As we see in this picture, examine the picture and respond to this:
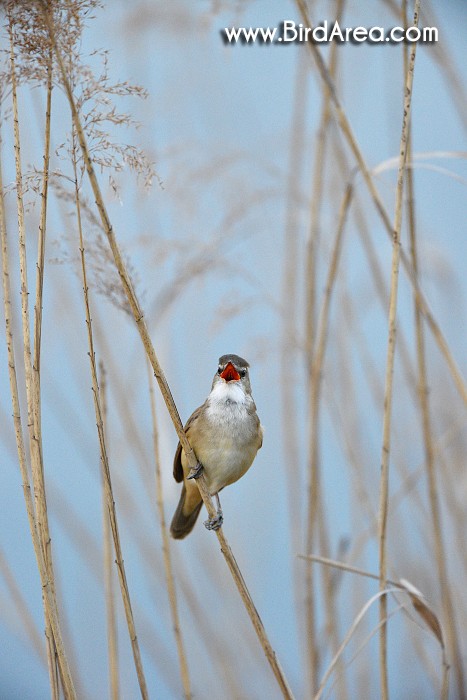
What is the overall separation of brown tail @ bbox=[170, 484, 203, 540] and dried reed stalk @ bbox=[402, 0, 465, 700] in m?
0.67

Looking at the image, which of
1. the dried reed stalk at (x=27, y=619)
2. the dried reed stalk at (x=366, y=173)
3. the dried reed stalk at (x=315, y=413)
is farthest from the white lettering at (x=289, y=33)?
the dried reed stalk at (x=27, y=619)

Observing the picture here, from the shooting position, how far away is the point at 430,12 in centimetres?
215

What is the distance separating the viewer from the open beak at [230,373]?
1.64 metres

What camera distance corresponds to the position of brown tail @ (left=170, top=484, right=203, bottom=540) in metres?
2.06

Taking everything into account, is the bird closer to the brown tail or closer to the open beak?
the open beak

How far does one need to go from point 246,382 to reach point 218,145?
1181 millimetres

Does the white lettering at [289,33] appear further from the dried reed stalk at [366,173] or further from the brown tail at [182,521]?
the brown tail at [182,521]

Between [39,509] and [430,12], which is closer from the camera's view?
[39,509]

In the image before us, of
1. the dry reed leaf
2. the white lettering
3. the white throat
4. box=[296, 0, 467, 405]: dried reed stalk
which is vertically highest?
the white lettering

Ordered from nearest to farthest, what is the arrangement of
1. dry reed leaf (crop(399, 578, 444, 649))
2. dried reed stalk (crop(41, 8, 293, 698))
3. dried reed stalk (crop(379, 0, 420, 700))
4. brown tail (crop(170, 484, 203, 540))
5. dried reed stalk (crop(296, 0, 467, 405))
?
dried reed stalk (crop(41, 8, 293, 698))
dried reed stalk (crop(379, 0, 420, 700))
dry reed leaf (crop(399, 578, 444, 649))
dried reed stalk (crop(296, 0, 467, 405))
brown tail (crop(170, 484, 203, 540))

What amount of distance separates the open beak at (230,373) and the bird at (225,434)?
29 mm

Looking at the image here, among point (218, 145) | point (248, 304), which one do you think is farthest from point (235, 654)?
point (218, 145)

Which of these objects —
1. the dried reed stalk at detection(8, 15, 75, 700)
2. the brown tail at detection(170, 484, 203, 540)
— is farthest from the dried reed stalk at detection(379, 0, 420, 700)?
the dried reed stalk at detection(8, 15, 75, 700)

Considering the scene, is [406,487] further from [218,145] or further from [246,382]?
[218,145]
